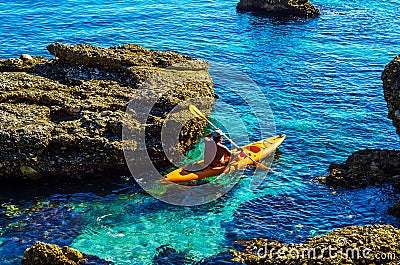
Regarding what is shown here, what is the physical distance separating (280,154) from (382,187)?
4.53m

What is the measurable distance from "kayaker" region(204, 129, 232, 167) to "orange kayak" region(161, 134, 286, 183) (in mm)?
205

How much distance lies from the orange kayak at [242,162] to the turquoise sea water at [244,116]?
60 centimetres

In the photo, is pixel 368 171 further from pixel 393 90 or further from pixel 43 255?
pixel 43 255

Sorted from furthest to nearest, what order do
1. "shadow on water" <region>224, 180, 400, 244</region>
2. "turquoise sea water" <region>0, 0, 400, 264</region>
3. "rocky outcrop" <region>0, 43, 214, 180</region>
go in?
"rocky outcrop" <region>0, 43, 214, 180</region> → "shadow on water" <region>224, 180, 400, 244</region> → "turquoise sea water" <region>0, 0, 400, 264</region>

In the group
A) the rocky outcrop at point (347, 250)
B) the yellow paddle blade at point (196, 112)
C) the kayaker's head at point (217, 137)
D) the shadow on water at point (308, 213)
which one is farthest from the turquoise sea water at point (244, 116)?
the yellow paddle blade at point (196, 112)

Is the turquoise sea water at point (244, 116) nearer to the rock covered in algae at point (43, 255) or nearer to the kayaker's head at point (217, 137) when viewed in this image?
the rock covered in algae at point (43, 255)

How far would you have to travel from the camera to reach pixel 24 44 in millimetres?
34062

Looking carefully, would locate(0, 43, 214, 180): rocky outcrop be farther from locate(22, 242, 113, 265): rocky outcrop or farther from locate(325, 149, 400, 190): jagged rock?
locate(325, 149, 400, 190): jagged rock

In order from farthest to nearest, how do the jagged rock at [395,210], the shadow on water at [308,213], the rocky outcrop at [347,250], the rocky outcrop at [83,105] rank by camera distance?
the rocky outcrop at [83,105], the jagged rock at [395,210], the shadow on water at [308,213], the rocky outcrop at [347,250]

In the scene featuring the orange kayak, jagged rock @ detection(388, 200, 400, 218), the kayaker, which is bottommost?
jagged rock @ detection(388, 200, 400, 218)

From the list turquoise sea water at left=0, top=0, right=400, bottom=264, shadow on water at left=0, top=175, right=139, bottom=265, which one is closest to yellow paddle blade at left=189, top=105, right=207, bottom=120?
turquoise sea water at left=0, top=0, right=400, bottom=264

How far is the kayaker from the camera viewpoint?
20109 mm

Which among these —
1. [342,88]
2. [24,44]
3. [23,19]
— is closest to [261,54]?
[342,88]

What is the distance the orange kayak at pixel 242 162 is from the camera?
19.7 metres
